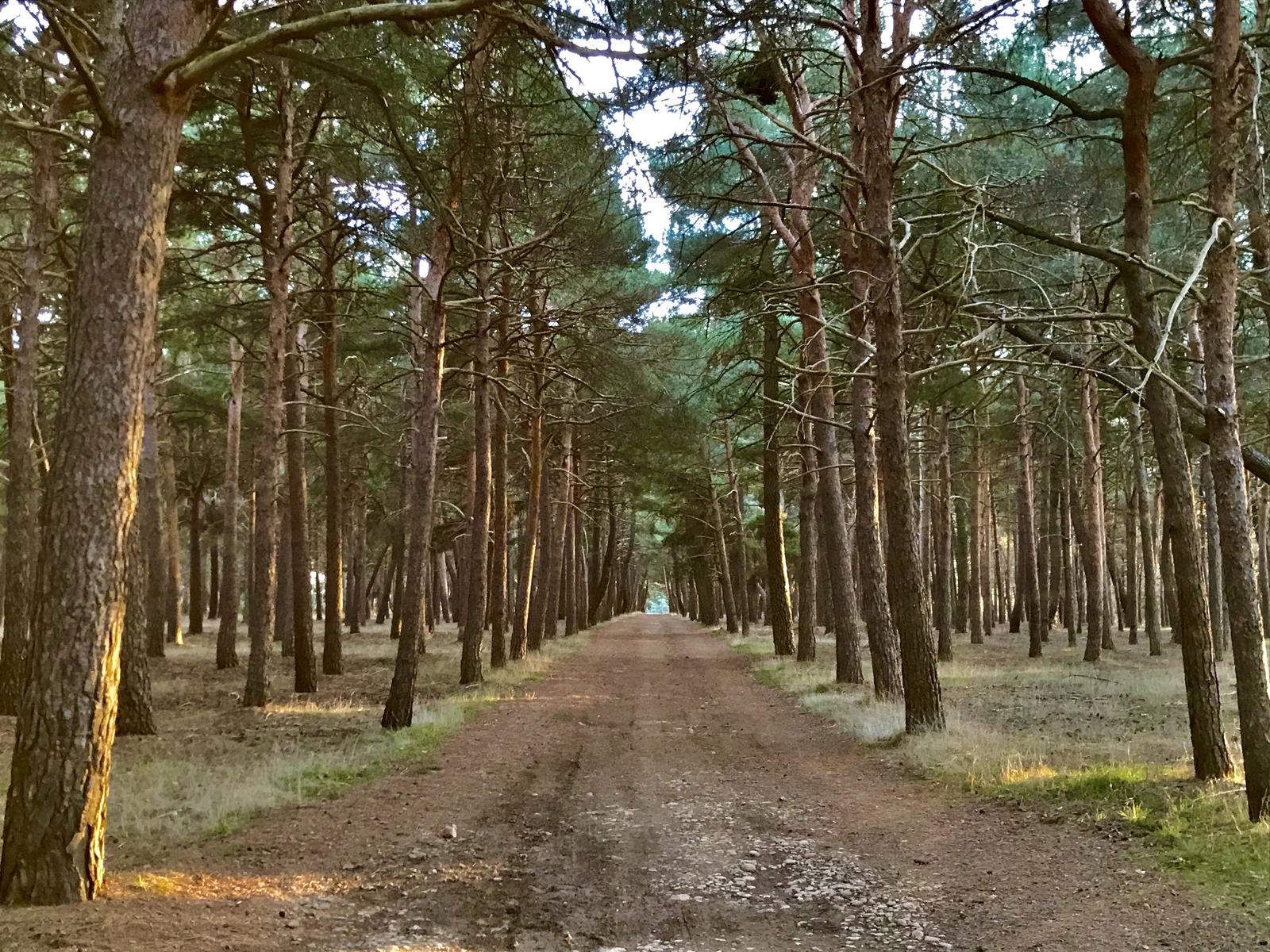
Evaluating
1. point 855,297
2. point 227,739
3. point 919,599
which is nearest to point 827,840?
point 919,599

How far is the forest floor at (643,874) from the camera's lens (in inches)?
174

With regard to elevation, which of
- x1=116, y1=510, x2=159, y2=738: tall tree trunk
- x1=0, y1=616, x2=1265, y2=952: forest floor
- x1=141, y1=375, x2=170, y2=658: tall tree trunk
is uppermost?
x1=141, y1=375, x2=170, y2=658: tall tree trunk

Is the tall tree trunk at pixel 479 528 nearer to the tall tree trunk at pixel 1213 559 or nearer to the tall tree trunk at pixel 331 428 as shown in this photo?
the tall tree trunk at pixel 331 428

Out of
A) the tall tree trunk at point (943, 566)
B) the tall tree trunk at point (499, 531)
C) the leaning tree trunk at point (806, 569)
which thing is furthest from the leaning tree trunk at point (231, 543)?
the tall tree trunk at point (943, 566)

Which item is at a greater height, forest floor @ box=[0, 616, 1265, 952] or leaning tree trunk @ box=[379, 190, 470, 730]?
leaning tree trunk @ box=[379, 190, 470, 730]

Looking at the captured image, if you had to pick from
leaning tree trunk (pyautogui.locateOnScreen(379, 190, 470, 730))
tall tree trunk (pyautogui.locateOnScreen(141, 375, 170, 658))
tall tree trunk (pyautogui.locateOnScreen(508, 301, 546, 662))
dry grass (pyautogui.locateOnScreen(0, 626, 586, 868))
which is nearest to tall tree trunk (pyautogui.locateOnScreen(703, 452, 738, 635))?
tall tree trunk (pyautogui.locateOnScreen(508, 301, 546, 662))

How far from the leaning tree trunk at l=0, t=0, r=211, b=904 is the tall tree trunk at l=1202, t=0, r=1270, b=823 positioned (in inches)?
256

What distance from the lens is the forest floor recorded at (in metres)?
4.42

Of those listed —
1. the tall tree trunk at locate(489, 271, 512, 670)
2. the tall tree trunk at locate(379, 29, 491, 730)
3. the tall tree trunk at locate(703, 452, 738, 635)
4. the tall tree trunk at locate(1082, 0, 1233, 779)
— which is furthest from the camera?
the tall tree trunk at locate(703, 452, 738, 635)

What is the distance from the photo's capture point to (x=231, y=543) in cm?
1892

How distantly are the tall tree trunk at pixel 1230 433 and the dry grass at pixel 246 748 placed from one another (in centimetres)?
704

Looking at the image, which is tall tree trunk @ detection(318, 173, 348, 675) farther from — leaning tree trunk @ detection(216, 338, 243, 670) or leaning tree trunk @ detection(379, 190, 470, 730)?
leaning tree trunk @ detection(216, 338, 243, 670)

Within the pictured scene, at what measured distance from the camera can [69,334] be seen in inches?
185

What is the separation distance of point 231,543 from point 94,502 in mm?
15588
